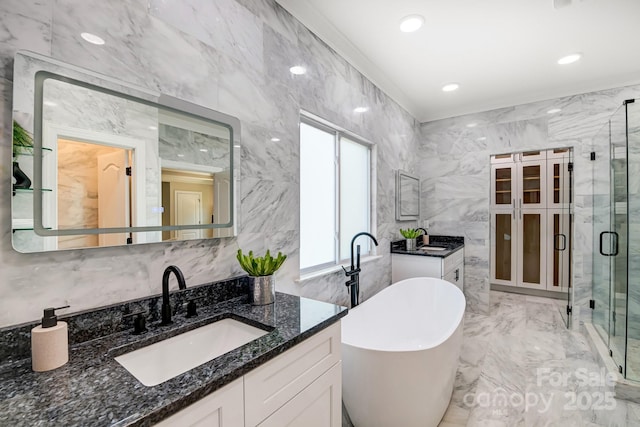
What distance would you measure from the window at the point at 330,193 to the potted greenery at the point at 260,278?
0.79 meters

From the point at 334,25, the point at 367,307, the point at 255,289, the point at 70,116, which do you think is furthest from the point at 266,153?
the point at 367,307

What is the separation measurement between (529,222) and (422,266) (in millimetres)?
2705

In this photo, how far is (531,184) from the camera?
458cm

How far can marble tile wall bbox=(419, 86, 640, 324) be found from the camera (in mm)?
3254

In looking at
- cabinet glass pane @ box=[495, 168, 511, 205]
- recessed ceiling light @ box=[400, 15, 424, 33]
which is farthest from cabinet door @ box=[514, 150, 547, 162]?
recessed ceiling light @ box=[400, 15, 424, 33]

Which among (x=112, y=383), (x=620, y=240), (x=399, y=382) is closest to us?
(x=112, y=383)

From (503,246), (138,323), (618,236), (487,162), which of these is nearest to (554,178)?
(503,246)

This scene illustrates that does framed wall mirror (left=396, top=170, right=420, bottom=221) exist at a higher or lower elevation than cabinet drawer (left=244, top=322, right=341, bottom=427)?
higher

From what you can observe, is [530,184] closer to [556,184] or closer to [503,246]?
[556,184]

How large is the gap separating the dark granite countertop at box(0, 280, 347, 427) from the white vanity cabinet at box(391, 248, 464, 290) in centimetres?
228

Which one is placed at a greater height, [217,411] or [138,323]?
[138,323]

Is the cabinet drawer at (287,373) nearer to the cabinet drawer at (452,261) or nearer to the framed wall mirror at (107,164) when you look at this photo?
the framed wall mirror at (107,164)

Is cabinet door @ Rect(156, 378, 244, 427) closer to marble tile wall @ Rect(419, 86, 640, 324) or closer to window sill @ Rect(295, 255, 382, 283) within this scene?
window sill @ Rect(295, 255, 382, 283)

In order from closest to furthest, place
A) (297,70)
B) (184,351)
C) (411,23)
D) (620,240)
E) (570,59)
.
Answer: (184,351) < (297,70) < (411,23) < (620,240) < (570,59)
